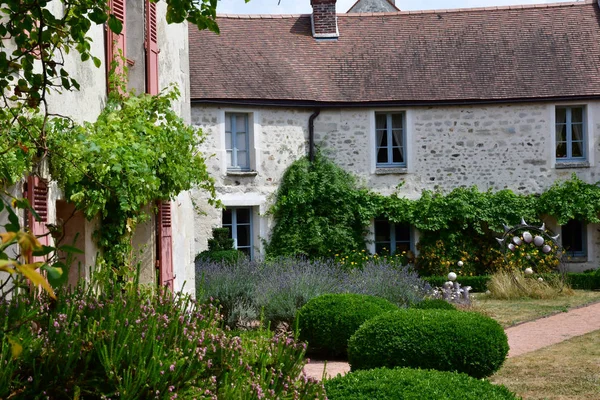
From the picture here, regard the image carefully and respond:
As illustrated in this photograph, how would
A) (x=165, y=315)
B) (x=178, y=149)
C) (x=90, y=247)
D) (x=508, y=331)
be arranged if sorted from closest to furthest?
(x=165, y=315) < (x=90, y=247) < (x=178, y=149) < (x=508, y=331)

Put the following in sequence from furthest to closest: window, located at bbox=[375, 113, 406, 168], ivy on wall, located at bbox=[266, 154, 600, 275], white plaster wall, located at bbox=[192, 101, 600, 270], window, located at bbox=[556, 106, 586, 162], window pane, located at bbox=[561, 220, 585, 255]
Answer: window pane, located at bbox=[561, 220, 585, 255], window, located at bbox=[375, 113, 406, 168], window, located at bbox=[556, 106, 586, 162], white plaster wall, located at bbox=[192, 101, 600, 270], ivy on wall, located at bbox=[266, 154, 600, 275]

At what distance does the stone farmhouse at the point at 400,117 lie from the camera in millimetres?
17844

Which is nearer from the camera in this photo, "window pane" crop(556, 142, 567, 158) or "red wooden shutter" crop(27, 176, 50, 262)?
"red wooden shutter" crop(27, 176, 50, 262)

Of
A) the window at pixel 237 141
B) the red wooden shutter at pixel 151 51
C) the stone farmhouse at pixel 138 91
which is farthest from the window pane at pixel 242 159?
the red wooden shutter at pixel 151 51

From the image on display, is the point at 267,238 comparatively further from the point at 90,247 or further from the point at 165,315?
the point at 165,315

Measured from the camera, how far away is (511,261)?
17500 millimetres

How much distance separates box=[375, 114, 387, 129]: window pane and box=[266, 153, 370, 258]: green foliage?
4.64ft

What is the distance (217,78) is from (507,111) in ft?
20.0

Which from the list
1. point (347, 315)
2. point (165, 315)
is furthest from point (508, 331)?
point (165, 315)

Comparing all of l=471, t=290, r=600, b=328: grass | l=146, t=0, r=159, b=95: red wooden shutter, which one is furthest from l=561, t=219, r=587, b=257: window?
l=146, t=0, r=159, b=95: red wooden shutter

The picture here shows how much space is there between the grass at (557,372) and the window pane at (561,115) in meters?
8.86

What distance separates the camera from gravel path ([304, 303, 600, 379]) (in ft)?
32.0

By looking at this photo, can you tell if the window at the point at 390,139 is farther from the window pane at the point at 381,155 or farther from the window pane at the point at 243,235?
the window pane at the point at 243,235

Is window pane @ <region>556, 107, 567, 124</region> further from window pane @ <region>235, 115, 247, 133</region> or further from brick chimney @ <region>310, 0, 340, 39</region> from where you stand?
window pane @ <region>235, 115, 247, 133</region>
